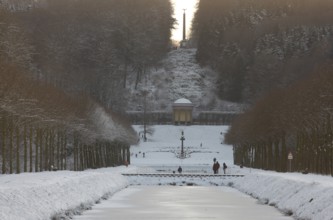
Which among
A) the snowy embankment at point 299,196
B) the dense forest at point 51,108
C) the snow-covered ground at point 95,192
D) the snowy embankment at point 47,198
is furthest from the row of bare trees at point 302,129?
the snowy embankment at point 47,198

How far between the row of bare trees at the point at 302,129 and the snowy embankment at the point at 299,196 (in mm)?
11883

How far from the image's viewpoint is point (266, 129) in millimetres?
90312

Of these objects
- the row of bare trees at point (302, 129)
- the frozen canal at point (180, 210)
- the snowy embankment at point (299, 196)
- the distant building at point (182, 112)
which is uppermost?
the distant building at point (182, 112)

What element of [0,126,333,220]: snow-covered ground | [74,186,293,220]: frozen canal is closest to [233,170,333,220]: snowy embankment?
[0,126,333,220]: snow-covered ground

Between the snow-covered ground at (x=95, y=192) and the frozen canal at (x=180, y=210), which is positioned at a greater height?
the snow-covered ground at (x=95, y=192)

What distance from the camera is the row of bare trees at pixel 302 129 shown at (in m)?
53.7

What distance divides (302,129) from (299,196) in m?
40.7

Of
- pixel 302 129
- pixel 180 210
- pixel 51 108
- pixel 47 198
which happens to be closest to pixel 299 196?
pixel 180 210

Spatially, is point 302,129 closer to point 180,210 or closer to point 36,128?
point 36,128

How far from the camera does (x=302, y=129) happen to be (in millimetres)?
67625

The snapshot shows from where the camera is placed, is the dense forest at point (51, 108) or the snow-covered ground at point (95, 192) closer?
the snow-covered ground at point (95, 192)

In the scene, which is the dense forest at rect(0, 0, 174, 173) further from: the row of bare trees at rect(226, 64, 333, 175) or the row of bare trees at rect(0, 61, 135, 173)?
the row of bare trees at rect(226, 64, 333, 175)

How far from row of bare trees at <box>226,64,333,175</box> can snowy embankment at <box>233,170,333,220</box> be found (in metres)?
11.9

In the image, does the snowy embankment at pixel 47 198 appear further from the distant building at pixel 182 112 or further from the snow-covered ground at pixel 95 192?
the distant building at pixel 182 112
